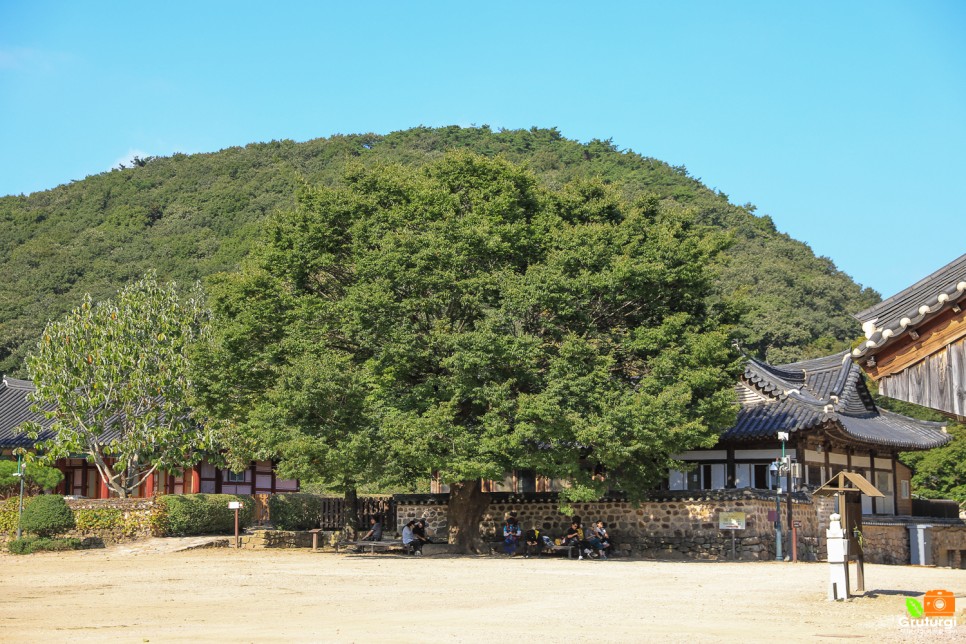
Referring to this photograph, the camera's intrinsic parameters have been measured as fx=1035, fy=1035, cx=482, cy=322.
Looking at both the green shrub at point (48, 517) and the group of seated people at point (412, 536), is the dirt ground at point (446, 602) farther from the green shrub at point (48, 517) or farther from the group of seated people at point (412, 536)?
the green shrub at point (48, 517)

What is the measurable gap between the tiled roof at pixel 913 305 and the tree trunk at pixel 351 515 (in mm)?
25922

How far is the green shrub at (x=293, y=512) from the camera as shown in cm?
3569

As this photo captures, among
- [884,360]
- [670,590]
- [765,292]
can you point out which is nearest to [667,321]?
[670,590]

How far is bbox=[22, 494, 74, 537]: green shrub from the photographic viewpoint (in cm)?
3044

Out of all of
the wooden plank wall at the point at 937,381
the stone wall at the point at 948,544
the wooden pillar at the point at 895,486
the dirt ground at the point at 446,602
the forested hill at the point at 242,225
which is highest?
the forested hill at the point at 242,225

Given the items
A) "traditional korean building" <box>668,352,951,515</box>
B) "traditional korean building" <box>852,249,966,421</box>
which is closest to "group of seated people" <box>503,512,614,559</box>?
"traditional korean building" <box>668,352,951,515</box>

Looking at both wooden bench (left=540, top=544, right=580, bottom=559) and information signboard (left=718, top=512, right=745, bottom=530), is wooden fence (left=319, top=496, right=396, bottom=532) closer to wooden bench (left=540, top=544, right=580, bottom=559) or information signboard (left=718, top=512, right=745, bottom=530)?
wooden bench (left=540, top=544, right=580, bottom=559)

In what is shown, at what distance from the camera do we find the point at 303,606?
48.6 feet

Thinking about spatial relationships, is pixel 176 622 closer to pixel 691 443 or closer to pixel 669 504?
pixel 691 443

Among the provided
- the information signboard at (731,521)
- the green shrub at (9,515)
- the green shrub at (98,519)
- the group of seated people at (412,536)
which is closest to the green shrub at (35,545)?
the green shrub at (98,519)

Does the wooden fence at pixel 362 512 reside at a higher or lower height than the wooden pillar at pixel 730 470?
lower

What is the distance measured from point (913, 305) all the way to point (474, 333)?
16340mm

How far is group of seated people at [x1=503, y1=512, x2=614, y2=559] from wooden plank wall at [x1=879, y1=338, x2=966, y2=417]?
61.9 ft

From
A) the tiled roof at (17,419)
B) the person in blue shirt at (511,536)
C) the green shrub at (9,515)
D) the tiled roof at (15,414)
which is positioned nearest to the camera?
the person in blue shirt at (511,536)
